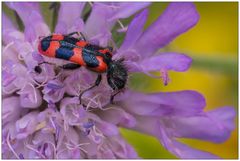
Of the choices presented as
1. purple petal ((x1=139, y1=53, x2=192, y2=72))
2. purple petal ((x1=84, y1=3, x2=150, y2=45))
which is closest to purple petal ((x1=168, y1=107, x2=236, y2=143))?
purple petal ((x1=139, y1=53, x2=192, y2=72))

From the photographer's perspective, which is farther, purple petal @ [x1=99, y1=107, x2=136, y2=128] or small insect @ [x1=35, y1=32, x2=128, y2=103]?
purple petal @ [x1=99, y1=107, x2=136, y2=128]

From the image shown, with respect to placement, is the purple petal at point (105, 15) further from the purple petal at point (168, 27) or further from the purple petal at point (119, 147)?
the purple petal at point (119, 147)

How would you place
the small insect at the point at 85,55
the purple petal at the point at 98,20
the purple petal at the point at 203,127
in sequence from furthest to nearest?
1. the purple petal at the point at 203,127
2. the purple petal at the point at 98,20
3. the small insect at the point at 85,55

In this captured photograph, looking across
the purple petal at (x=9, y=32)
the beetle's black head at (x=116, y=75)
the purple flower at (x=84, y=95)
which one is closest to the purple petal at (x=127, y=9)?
the purple flower at (x=84, y=95)

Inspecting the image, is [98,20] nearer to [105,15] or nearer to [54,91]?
[105,15]

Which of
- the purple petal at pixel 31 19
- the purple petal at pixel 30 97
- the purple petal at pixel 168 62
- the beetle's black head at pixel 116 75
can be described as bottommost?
the purple petal at pixel 30 97

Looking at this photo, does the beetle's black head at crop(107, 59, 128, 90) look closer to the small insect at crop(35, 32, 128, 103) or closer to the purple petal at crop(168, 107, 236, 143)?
the small insect at crop(35, 32, 128, 103)
